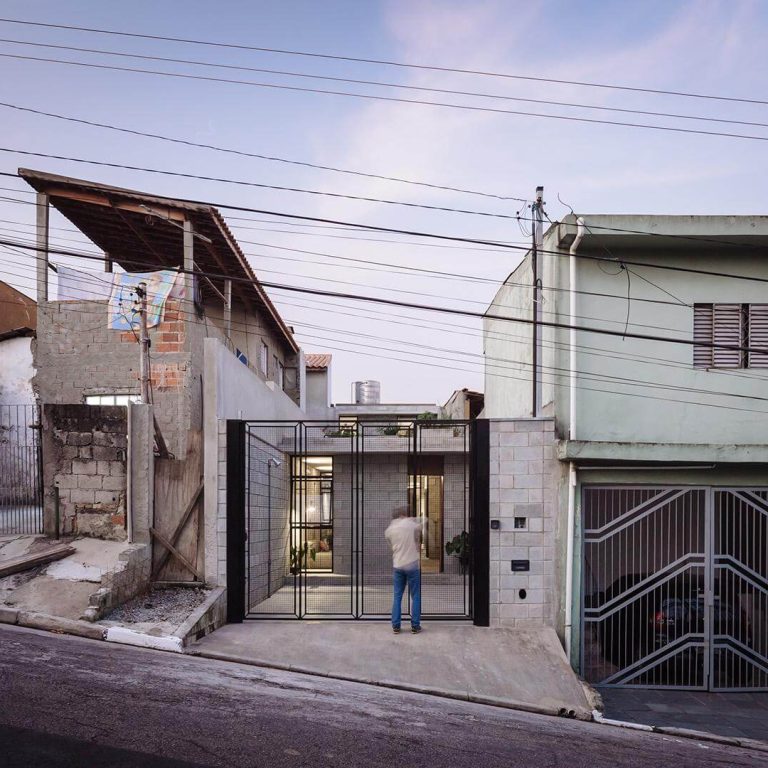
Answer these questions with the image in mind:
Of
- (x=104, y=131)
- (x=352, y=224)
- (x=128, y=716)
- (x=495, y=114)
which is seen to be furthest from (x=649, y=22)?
(x=128, y=716)

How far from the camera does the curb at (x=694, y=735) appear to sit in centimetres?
593

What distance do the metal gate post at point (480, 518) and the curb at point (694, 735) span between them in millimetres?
2168

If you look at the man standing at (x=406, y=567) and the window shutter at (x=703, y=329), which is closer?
the man standing at (x=406, y=567)

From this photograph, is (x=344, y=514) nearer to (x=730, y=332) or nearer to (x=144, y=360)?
(x=144, y=360)

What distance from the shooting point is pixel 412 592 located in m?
7.93

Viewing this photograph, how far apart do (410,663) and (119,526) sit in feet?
13.7

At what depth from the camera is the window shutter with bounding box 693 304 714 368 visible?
8094 mm

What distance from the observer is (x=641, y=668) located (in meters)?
7.84

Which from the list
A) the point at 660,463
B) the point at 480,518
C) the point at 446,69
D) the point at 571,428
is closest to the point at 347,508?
the point at 480,518

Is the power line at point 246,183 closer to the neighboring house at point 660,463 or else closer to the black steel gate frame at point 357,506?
the neighboring house at point 660,463

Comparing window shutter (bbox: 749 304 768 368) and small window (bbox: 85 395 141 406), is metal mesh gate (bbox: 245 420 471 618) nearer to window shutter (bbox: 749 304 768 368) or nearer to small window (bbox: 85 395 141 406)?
small window (bbox: 85 395 141 406)

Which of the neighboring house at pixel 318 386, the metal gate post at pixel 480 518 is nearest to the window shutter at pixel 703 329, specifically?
the metal gate post at pixel 480 518

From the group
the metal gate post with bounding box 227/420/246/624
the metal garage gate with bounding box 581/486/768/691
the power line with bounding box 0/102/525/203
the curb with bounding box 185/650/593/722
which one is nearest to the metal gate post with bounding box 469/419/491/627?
the metal garage gate with bounding box 581/486/768/691

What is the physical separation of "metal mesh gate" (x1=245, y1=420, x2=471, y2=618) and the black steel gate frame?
0.69 ft
